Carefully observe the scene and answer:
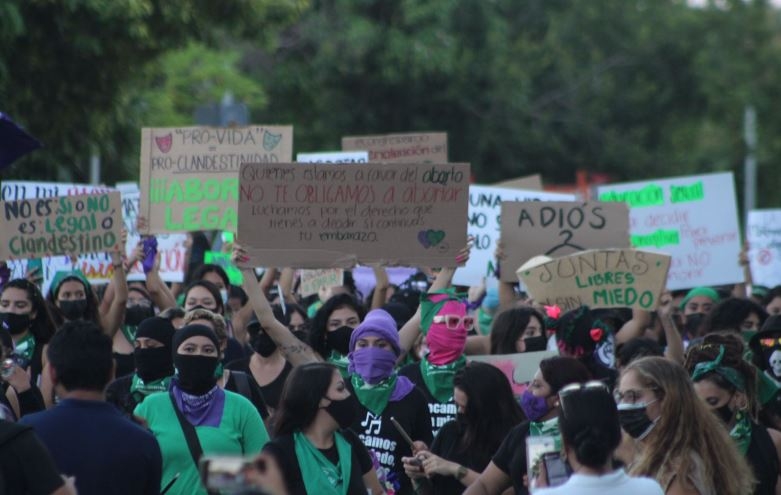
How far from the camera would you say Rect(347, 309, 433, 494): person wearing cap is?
6.95 meters

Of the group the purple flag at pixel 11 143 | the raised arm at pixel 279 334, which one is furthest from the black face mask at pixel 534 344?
the purple flag at pixel 11 143

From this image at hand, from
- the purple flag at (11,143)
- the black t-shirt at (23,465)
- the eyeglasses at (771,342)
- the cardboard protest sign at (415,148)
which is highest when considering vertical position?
the cardboard protest sign at (415,148)

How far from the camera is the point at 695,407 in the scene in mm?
5609

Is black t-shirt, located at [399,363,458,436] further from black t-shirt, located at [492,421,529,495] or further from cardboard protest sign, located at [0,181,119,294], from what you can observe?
cardboard protest sign, located at [0,181,119,294]

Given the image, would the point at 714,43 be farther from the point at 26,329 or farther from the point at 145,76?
the point at 26,329

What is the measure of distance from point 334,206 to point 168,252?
4091 millimetres

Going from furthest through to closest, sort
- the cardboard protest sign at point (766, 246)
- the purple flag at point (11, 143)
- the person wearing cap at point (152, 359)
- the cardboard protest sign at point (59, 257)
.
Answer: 1. the cardboard protest sign at point (766, 246)
2. the cardboard protest sign at point (59, 257)
3. the purple flag at point (11, 143)
4. the person wearing cap at point (152, 359)

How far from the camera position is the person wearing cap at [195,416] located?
6270mm

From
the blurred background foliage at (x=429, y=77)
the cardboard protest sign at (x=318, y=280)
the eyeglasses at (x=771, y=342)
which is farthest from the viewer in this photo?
the blurred background foliage at (x=429, y=77)

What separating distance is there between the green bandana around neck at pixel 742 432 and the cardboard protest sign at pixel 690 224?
6292mm

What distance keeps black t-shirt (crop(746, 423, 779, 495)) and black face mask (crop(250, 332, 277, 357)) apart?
9.54ft

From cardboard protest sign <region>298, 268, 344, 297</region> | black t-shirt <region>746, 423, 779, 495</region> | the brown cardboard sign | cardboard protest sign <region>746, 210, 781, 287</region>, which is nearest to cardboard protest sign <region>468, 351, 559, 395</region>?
black t-shirt <region>746, 423, 779, 495</region>

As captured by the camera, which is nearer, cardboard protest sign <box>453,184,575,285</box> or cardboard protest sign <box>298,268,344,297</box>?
cardboard protest sign <box>298,268,344,297</box>

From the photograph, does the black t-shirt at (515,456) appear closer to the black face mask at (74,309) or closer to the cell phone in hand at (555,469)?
the cell phone in hand at (555,469)
